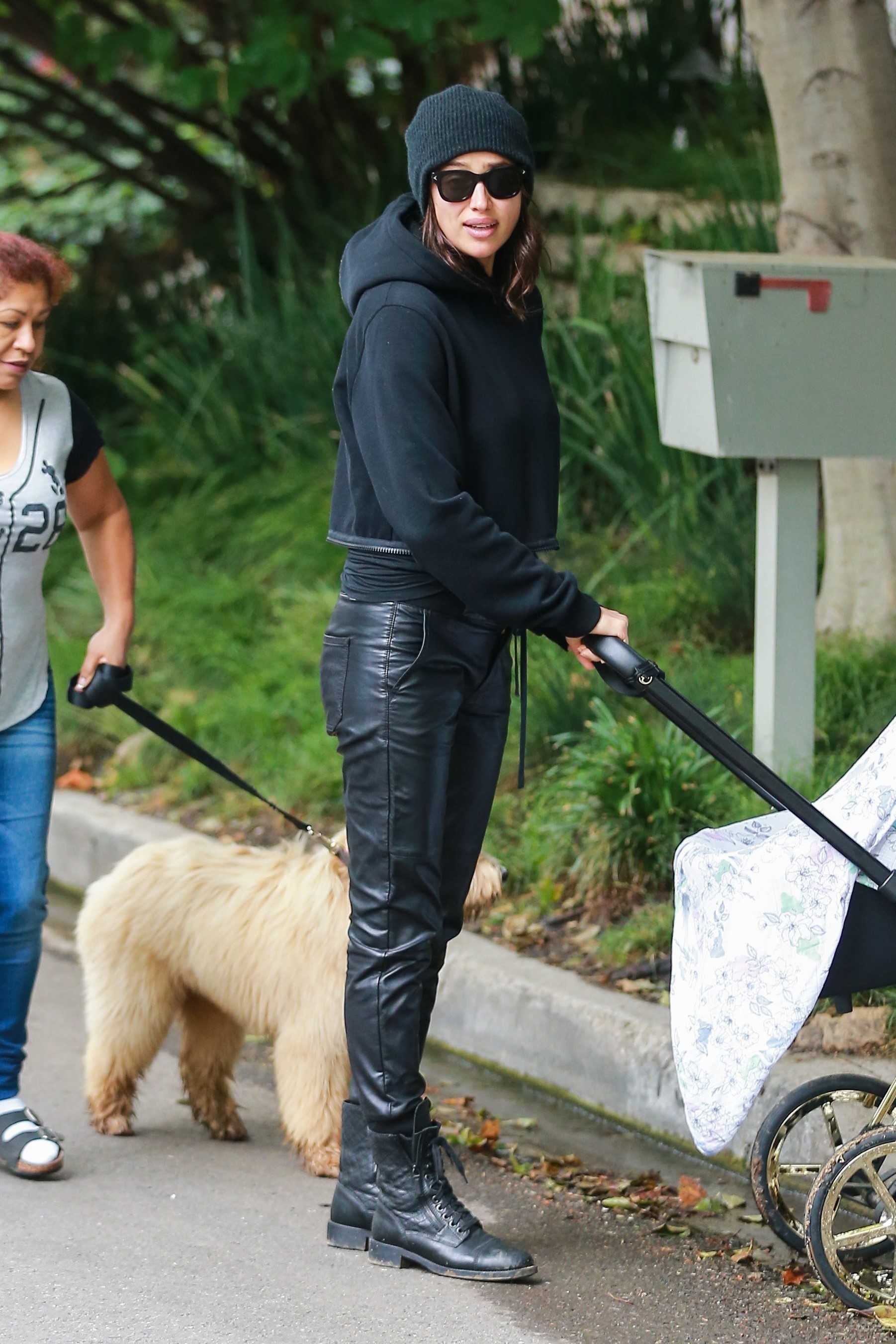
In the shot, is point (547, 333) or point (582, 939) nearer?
point (582, 939)

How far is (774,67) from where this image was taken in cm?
564

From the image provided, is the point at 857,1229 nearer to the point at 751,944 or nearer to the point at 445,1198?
the point at 751,944

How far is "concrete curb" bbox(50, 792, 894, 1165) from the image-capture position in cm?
400

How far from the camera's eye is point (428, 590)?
321cm

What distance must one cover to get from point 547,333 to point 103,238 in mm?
4738

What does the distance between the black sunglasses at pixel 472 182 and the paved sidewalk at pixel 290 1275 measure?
2.07 meters

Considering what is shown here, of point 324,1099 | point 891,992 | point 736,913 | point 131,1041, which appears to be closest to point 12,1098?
point 131,1041

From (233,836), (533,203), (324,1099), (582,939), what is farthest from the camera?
(233,836)

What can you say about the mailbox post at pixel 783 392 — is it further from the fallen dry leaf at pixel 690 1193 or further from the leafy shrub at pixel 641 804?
the fallen dry leaf at pixel 690 1193

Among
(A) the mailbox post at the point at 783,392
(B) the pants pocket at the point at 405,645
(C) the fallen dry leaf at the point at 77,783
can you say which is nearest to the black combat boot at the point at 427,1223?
(B) the pants pocket at the point at 405,645

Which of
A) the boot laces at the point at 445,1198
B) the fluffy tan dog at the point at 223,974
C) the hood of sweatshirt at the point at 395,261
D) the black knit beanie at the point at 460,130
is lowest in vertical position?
the boot laces at the point at 445,1198

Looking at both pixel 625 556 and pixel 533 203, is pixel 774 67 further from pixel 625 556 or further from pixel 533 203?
pixel 533 203

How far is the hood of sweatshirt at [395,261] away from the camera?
3.11 metres

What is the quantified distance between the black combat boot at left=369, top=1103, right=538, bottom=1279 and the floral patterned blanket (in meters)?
Answer: 0.52
